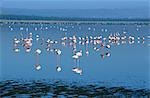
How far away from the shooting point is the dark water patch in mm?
36250

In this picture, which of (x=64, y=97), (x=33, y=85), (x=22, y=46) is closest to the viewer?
(x=64, y=97)

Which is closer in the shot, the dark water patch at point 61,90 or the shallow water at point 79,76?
the dark water patch at point 61,90

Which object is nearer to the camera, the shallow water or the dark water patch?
the dark water patch

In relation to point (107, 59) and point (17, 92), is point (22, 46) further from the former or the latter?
point (17, 92)

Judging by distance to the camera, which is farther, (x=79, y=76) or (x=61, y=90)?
(x=79, y=76)

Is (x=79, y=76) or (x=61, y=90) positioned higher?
(x=79, y=76)

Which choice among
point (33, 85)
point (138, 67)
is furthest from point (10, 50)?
point (33, 85)

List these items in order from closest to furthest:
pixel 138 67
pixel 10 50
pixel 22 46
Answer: pixel 138 67 < pixel 10 50 < pixel 22 46

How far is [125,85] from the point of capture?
132ft

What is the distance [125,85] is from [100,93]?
3.97m

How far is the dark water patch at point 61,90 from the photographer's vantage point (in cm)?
3625

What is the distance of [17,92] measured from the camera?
1442 inches

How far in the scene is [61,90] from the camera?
37688mm

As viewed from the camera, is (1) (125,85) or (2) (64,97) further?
A: (1) (125,85)
